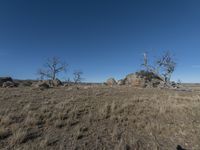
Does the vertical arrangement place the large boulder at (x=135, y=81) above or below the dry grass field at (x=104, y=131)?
above

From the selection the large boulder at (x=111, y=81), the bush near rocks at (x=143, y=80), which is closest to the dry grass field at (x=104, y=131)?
the bush near rocks at (x=143, y=80)

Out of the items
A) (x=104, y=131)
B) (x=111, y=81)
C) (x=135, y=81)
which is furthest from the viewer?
(x=111, y=81)

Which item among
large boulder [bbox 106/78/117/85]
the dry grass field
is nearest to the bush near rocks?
large boulder [bbox 106/78/117/85]

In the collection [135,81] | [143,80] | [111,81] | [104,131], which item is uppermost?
[111,81]

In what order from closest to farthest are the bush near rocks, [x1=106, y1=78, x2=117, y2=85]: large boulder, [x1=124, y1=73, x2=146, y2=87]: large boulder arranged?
1. the bush near rocks
2. [x1=124, y1=73, x2=146, y2=87]: large boulder
3. [x1=106, y1=78, x2=117, y2=85]: large boulder

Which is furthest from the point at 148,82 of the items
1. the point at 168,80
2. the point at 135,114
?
the point at 135,114

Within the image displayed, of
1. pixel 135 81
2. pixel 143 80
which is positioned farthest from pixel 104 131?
pixel 135 81

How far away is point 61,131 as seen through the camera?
708 cm

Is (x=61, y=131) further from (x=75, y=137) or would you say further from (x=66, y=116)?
(x=66, y=116)

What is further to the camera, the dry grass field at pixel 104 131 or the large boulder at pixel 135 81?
the large boulder at pixel 135 81

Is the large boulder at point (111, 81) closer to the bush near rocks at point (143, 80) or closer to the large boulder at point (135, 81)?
the large boulder at point (135, 81)

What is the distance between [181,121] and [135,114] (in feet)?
7.58

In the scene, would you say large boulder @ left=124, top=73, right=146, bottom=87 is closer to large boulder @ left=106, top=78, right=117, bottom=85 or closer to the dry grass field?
large boulder @ left=106, top=78, right=117, bottom=85

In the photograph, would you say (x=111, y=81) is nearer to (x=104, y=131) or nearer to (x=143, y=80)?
(x=143, y=80)
